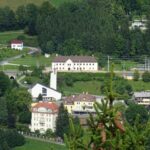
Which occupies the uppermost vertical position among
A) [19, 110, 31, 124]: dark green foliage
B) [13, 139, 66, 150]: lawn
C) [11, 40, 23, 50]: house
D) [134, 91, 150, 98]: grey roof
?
[11, 40, 23, 50]: house

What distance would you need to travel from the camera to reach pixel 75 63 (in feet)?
95.2

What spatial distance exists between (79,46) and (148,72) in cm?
454

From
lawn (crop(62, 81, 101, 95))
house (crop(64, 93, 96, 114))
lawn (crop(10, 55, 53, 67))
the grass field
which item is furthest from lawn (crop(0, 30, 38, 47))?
house (crop(64, 93, 96, 114))

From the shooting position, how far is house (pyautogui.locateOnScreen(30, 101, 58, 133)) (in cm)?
2228

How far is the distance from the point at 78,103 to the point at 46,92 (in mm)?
1706

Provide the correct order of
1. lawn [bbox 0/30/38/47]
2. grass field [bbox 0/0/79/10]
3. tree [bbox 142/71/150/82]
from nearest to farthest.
Result: 1. tree [bbox 142/71/150/82]
2. lawn [bbox 0/30/38/47]
3. grass field [bbox 0/0/79/10]

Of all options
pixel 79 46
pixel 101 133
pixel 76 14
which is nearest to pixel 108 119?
pixel 101 133

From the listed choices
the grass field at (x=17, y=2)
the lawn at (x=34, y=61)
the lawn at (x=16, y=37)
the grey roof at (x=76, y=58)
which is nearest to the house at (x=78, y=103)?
the lawn at (x=34, y=61)

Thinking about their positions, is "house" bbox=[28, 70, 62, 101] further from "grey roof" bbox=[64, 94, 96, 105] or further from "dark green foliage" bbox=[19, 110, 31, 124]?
"dark green foliage" bbox=[19, 110, 31, 124]

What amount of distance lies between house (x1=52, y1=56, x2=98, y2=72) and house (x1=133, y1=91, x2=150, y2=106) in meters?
4.36

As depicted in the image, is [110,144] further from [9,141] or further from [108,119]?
[9,141]

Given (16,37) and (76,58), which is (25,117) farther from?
(16,37)

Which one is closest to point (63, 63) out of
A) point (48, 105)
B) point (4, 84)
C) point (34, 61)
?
point (34, 61)

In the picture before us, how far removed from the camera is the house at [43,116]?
22.3m
